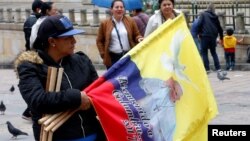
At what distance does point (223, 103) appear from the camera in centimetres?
1567

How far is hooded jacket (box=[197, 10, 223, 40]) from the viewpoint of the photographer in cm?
2223

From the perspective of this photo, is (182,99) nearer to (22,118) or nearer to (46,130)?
(46,130)

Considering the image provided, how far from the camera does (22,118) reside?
14.0 m

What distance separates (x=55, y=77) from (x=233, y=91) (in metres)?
12.2

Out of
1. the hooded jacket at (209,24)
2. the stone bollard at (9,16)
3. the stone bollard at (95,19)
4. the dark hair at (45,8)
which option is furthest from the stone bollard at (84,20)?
the dark hair at (45,8)

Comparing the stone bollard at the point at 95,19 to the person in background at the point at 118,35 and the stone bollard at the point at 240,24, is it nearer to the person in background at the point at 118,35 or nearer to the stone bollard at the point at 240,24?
the stone bollard at the point at 240,24

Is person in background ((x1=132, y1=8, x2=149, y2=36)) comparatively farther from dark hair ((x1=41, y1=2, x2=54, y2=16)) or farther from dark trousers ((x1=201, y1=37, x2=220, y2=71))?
dark trousers ((x1=201, y1=37, x2=220, y2=71))

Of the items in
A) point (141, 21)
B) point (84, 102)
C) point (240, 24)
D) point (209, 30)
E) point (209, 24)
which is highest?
point (84, 102)

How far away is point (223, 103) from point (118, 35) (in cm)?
395

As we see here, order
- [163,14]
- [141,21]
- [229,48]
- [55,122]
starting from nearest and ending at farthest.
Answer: [55,122] → [163,14] → [141,21] → [229,48]

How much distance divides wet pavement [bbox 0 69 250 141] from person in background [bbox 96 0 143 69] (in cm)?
144

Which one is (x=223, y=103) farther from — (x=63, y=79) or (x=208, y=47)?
(x=63, y=79)

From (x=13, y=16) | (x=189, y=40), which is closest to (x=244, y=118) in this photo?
(x=189, y=40)

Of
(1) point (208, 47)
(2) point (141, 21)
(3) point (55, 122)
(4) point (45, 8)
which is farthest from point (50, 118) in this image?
(1) point (208, 47)
